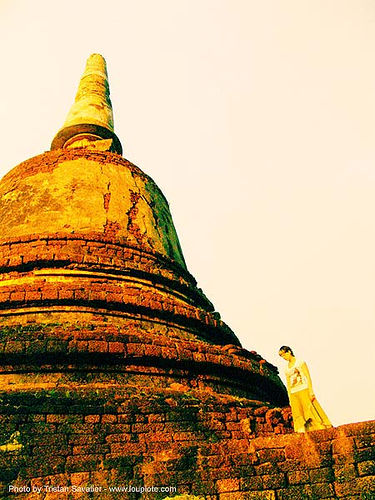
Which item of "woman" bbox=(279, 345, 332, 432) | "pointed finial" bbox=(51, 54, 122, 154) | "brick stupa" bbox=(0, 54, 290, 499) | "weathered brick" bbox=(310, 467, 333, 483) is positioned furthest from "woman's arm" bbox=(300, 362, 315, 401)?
"pointed finial" bbox=(51, 54, 122, 154)

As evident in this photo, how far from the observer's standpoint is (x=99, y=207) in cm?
563

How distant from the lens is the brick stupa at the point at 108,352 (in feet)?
8.84

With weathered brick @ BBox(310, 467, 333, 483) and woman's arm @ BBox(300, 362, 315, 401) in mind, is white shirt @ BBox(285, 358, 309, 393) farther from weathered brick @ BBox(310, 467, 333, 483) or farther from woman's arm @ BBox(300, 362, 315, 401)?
weathered brick @ BBox(310, 467, 333, 483)

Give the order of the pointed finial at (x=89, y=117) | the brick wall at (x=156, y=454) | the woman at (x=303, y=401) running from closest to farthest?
the brick wall at (x=156, y=454) → the woman at (x=303, y=401) → the pointed finial at (x=89, y=117)

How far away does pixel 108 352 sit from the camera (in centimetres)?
357

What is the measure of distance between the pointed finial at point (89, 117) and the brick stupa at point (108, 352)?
1.86m

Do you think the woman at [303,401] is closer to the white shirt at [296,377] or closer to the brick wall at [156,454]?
the white shirt at [296,377]

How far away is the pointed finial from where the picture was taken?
27.4 feet

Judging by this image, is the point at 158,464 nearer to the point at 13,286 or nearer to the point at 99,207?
the point at 13,286

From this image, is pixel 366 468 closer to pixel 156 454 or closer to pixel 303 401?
pixel 303 401

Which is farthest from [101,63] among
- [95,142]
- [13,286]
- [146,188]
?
[13,286]

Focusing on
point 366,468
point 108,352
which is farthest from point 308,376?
point 108,352

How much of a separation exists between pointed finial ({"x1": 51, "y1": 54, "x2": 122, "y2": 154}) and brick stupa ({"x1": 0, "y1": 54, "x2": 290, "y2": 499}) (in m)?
1.86

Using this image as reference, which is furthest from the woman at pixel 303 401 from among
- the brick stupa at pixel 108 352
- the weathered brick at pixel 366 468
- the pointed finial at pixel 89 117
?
the pointed finial at pixel 89 117
